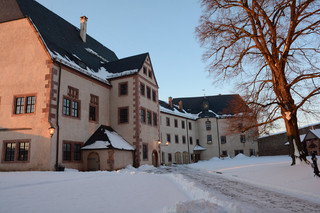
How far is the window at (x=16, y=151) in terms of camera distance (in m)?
17.5

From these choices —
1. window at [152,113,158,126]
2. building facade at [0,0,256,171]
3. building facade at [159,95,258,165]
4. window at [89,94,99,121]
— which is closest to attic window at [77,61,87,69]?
building facade at [0,0,256,171]

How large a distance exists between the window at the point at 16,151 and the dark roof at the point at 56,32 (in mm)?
7267

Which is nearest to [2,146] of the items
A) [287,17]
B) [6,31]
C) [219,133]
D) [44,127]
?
[44,127]

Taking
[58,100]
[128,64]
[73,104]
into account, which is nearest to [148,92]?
[128,64]

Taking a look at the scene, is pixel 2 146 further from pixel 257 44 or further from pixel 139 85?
pixel 257 44

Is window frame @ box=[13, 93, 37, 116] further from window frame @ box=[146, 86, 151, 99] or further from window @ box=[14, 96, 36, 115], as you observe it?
window frame @ box=[146, 86, 151, 99]

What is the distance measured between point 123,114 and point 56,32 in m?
10.1

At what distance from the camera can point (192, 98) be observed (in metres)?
57.9

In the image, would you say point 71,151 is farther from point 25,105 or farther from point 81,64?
point 81,64

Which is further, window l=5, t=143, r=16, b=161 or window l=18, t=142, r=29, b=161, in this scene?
window l=5, t=143, r=16, b=161

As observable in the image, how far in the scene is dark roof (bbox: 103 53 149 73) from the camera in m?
27.3

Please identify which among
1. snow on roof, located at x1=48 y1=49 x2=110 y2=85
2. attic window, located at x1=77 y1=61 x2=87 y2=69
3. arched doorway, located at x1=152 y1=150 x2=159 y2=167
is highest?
attic window, located at x1=77 y1=61 x2=87 y2=69

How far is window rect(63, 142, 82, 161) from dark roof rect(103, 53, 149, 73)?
10.2m

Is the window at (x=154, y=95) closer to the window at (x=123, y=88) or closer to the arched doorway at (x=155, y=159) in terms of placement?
the window at (x=123, y=88)
